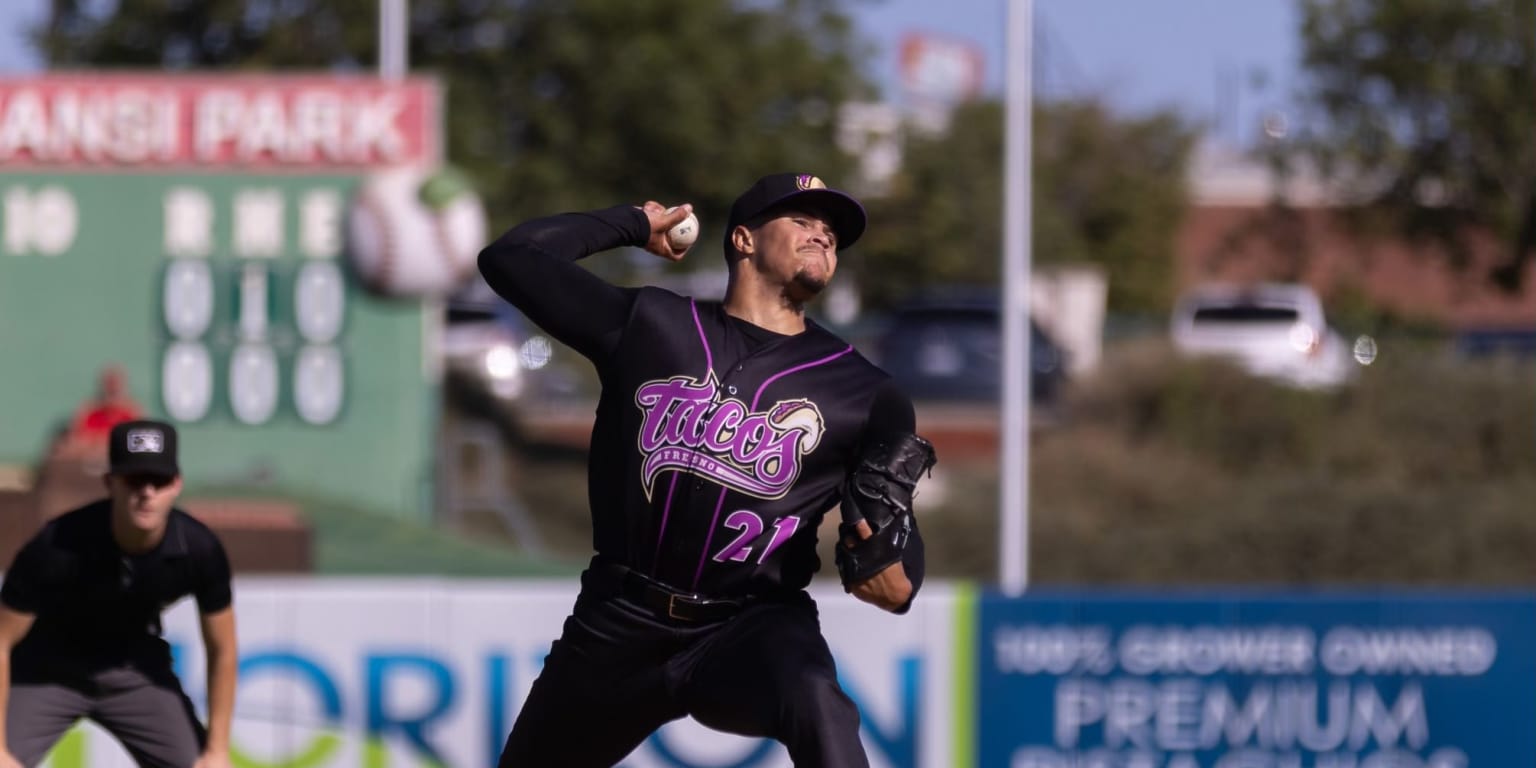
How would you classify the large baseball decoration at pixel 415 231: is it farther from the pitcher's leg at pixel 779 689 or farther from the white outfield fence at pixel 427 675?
the pitcher's leg at pixel 779 689

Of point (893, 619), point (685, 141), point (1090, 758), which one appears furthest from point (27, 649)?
point (685, 141)

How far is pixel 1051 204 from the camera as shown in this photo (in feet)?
145

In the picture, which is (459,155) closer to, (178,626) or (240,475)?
(240,475)

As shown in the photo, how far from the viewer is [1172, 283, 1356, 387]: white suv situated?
27.5 meters

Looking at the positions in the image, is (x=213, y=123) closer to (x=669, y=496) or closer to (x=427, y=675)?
(x=427, y=675)

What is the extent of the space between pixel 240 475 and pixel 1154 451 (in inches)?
395

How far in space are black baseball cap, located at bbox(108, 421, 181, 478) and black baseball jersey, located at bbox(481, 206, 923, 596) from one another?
1834mm

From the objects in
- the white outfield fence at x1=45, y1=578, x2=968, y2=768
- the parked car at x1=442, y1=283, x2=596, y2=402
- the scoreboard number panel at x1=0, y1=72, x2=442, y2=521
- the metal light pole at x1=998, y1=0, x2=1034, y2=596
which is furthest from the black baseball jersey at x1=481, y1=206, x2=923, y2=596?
the parked car at x1=442, y1=283, x2=596, y2=402

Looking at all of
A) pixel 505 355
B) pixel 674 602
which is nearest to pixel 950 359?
pixel 505 355

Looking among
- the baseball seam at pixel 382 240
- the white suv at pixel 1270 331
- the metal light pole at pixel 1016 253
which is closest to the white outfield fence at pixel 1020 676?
the metal light pole at pixel 1016 253

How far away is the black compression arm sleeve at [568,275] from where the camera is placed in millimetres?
5113

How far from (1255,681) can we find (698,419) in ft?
17.8

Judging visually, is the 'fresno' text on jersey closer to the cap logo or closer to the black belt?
the black belt

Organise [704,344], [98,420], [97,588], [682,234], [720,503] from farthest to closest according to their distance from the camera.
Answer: [98,420], [97,588], [682,234], [704,344], [720,503]
